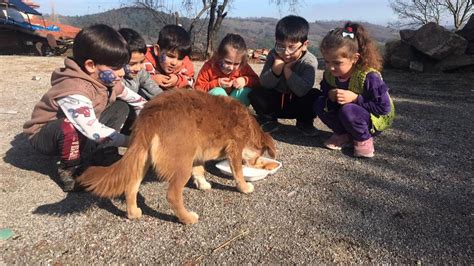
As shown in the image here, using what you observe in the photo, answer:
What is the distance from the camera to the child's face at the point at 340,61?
392 cm

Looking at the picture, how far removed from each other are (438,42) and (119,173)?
9.62 m

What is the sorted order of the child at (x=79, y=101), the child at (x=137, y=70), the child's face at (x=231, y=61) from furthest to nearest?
the child's face at (x=231, y=61)
the child at (x=137, y=70)
the child at (x=79, y=101)

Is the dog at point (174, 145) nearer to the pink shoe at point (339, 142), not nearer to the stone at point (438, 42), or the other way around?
the pink shoe at point (339, 142)

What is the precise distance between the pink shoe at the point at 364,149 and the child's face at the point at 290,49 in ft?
4.07

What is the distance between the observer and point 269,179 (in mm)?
3629

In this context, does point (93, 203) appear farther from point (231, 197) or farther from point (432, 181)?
point (432, 181)

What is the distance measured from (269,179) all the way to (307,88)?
1.43 m

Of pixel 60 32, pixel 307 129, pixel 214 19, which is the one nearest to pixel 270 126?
pixel 307 129

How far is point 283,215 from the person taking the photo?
9.73 ft

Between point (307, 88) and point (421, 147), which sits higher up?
point (307, 88)

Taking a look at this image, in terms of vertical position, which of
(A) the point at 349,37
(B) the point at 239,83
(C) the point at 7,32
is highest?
(A) the point at 349,37

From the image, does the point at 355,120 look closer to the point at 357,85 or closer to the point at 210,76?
the point at 357,85

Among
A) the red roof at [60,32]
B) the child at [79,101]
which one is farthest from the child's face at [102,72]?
the red roof at [60,32]

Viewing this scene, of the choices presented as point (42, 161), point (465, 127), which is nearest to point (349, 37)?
point (465, 127)
